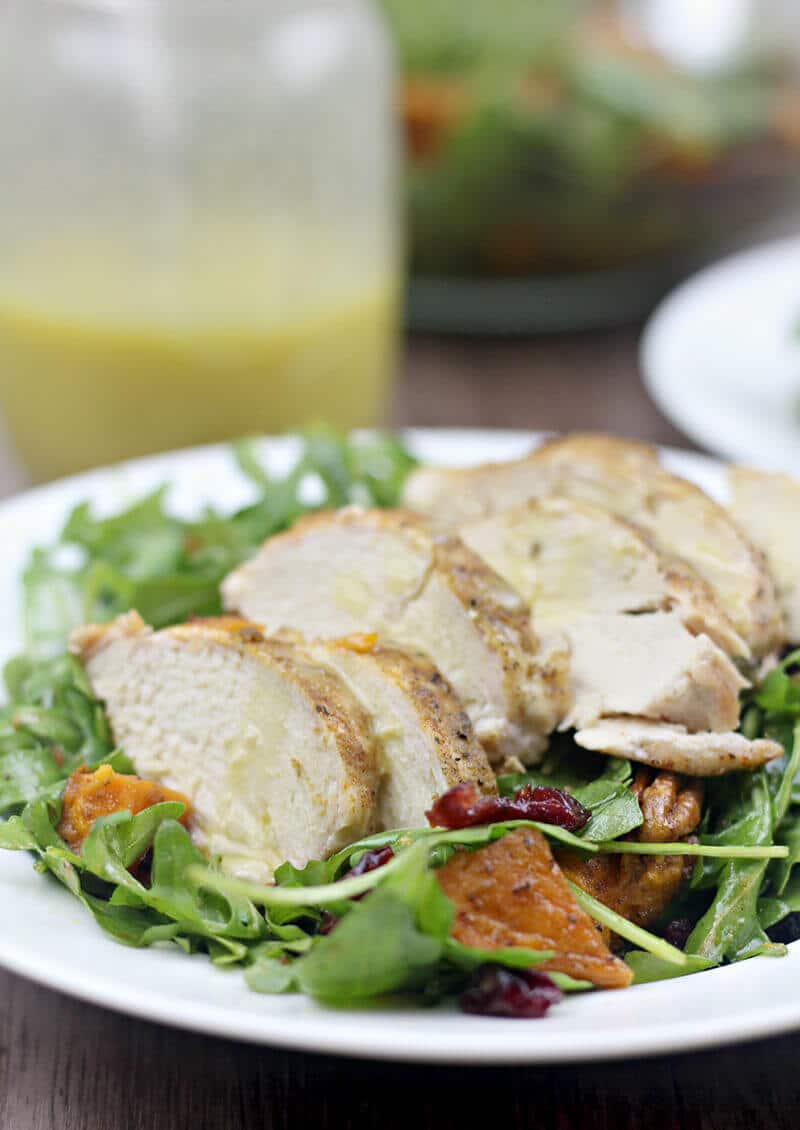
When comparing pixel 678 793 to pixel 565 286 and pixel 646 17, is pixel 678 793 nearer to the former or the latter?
pixel 565 286

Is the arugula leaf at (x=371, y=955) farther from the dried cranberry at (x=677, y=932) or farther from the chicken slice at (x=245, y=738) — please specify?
the dried cranberry at (x=677, y=932)

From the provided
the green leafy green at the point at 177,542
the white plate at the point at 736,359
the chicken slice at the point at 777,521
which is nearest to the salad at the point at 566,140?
the white plate at the point at 736,359

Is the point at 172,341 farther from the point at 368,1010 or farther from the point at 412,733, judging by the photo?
the point at 368,1010

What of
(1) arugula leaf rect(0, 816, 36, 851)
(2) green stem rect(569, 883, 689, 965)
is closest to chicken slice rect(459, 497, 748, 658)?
(2) green stem rect(569, 883, 689, 965)

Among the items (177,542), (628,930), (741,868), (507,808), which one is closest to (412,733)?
→ (507,808)

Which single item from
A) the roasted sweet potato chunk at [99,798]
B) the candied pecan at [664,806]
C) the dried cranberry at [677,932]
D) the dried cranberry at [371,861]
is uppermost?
the dried cranberry at [371,861]

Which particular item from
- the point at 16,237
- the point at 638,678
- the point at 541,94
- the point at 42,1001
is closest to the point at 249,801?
the point at 42,1001
